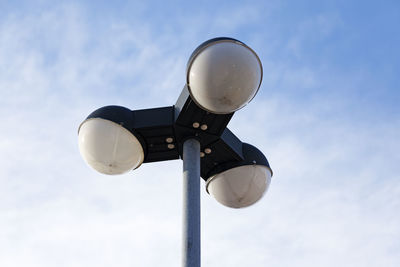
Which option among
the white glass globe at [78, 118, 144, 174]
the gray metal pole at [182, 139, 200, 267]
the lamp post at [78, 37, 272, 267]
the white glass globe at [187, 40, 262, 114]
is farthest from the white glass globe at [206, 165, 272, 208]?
the white glass globe at [187, 40, 262, 114]

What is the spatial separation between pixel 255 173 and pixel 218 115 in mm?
1034

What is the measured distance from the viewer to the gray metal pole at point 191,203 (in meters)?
5.67

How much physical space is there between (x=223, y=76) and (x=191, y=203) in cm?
141

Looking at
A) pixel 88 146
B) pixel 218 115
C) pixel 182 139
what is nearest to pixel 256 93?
pixel 218 115

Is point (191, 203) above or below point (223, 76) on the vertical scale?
below

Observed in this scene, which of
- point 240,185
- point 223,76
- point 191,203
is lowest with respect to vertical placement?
point 191,203

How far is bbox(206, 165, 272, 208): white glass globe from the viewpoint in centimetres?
682

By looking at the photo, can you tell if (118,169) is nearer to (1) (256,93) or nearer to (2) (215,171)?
(2) (215,171)

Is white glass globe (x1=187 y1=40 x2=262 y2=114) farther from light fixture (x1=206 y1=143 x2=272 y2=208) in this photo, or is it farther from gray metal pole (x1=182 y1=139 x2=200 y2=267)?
light fixture (x1=206 y1=143 x2=272 y2=208)

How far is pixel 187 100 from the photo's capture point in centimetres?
610

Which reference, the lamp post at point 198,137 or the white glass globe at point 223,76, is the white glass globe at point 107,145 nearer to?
the lamp post at point 198,137

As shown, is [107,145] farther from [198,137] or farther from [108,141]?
[198,137]

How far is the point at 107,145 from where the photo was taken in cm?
636

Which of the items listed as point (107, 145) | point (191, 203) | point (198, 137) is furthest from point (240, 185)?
point (107, 145)
